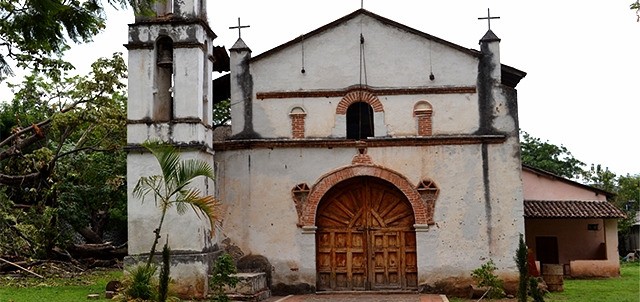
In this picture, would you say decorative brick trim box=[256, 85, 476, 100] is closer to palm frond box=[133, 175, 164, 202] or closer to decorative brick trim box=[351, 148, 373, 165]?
decorative brick trim box=[351, 148, 373, 165]

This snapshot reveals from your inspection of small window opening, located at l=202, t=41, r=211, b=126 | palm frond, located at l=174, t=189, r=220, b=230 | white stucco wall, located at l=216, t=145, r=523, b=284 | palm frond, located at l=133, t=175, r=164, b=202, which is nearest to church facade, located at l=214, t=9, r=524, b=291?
white stucco wall, located at l=216, t=145, r=523, b=284

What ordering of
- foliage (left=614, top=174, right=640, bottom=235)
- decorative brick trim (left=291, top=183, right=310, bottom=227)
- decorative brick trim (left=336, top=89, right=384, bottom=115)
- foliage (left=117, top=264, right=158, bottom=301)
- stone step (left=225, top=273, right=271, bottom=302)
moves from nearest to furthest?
foliage (left=117, top=264, right=158, bottom=301) → stone step (left=225, top=273, right=271, bottom=302) → decorative brick trim (left=291, top=183, right=310, bottom=227) → decorative brick trim (left=336, top=89, right=384, bottom=115) → foliage (left=614, top=174, right=640, bottom=235)

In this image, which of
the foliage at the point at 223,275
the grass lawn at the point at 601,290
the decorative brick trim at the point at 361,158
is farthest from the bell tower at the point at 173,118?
the grass lawn at the point at 601,290

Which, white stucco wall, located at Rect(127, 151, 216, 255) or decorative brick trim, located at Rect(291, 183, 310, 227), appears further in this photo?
decorative brick trim, located at Rect(291, 183, 310, 227)

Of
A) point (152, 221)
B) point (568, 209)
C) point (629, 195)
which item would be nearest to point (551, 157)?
point (629, 195)

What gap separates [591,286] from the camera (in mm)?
17641

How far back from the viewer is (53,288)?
16.4 m

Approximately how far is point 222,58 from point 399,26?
458 centimetres

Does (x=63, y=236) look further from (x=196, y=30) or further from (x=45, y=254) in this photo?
(x=196, y=30)

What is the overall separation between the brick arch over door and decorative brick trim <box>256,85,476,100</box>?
5.85 feet

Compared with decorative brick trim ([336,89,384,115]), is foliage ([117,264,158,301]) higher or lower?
lower

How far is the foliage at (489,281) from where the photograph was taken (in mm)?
14469

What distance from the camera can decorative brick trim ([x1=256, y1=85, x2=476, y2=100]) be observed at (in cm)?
1579

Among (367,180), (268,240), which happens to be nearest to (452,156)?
(367,180)
